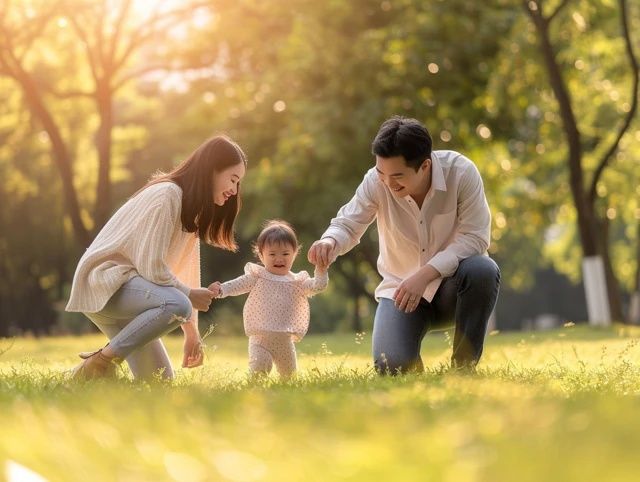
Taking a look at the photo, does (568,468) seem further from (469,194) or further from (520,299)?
(520,299)

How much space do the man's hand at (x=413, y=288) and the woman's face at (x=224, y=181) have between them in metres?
1.32

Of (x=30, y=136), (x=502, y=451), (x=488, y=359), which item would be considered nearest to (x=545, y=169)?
(x=30, y=136)

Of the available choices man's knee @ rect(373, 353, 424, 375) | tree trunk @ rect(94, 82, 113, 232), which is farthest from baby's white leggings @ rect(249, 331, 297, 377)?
tree trunk @ rect(94, 82, 113, 232)

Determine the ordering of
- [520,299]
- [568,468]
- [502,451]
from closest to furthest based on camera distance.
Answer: [568,468] → [502,451] → [520,299]

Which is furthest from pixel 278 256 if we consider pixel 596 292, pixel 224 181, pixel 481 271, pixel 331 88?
pixel 331 88

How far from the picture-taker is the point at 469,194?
8.09m

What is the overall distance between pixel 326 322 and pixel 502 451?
41060 mm

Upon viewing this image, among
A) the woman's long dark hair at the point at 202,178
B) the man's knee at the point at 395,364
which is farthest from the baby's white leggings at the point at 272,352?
the woman's long dark hair at the point at 202,178

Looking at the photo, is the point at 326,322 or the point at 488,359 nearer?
the point at 488,359

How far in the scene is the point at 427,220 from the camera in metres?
8.16

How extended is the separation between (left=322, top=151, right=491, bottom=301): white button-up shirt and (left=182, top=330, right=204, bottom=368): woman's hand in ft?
3.83

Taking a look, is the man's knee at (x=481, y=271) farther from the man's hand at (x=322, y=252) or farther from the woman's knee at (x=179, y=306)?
the woman's knee at (x=179, y=306)

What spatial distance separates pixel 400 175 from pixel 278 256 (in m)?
1.20

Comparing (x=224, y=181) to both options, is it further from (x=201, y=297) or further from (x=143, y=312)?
(x=143, y=312)
